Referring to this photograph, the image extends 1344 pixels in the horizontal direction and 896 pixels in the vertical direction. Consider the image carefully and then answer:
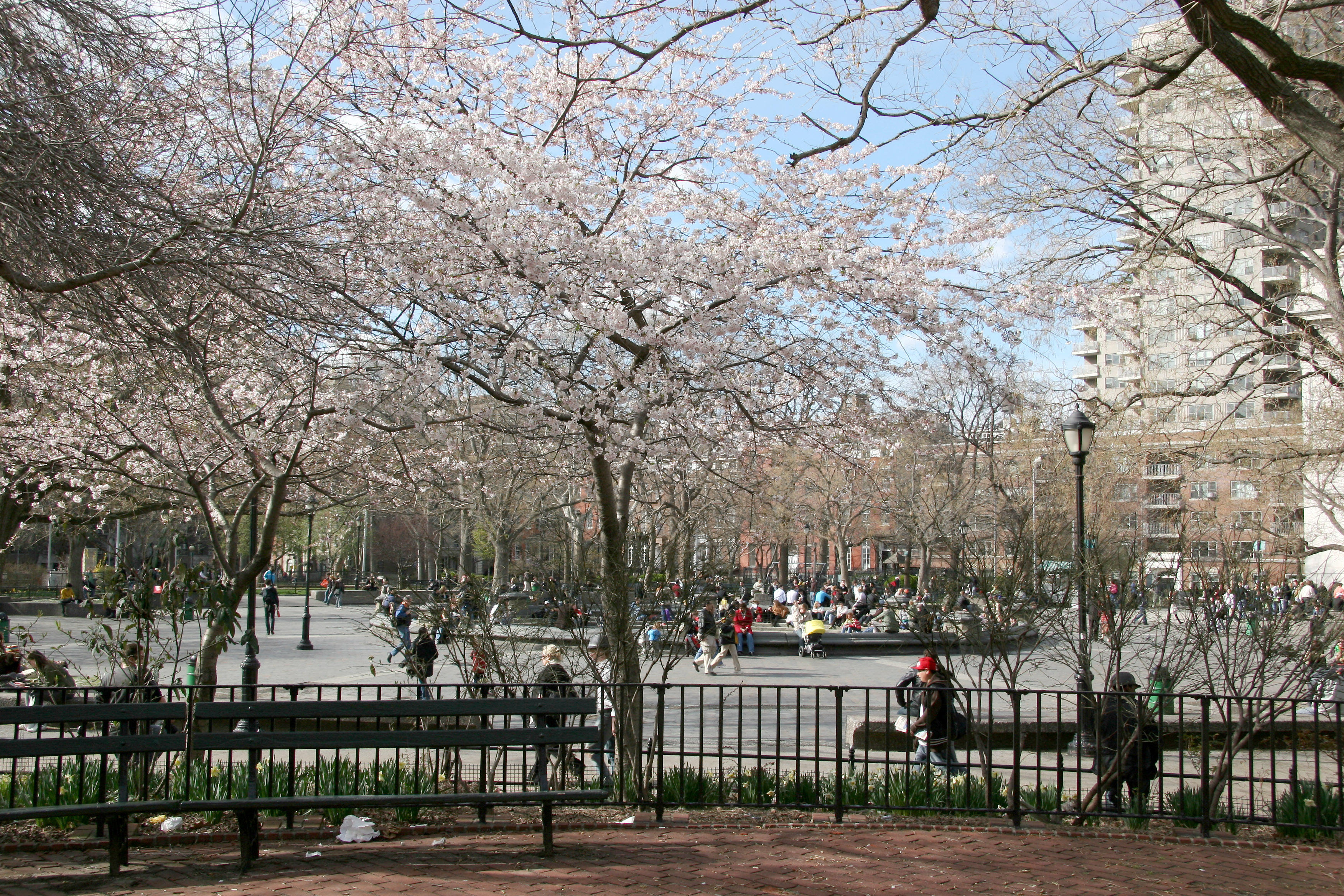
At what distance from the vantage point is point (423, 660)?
497 inches

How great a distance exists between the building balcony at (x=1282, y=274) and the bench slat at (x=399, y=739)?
1633cm

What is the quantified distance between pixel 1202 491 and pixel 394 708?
37.7 metres

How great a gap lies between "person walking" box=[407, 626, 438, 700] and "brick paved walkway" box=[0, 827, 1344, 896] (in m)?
1.42

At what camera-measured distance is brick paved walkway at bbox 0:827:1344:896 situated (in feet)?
15.9

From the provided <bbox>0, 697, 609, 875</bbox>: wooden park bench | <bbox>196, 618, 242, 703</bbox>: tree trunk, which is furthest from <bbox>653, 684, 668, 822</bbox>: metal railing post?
<bbox>196, 618, 242, 703</bbox>: tree trunk

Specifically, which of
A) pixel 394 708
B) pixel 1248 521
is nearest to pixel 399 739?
pixel 394 708

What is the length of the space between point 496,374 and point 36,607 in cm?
3464

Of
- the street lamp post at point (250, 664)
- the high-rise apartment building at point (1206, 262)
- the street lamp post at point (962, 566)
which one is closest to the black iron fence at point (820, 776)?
the street lamp post at point (250, 664)

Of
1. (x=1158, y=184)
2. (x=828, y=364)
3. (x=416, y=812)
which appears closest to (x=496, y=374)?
(x=828, y=364)

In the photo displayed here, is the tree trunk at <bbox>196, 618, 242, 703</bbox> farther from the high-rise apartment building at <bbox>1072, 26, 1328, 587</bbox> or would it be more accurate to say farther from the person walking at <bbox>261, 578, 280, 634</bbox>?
the person walking at <bbox>261, 578, 280, 634</bbox>

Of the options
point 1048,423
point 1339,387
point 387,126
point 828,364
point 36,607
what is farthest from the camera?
point 1048,423

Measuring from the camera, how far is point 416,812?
605 centimetres

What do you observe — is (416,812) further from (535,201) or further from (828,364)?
(828,364)

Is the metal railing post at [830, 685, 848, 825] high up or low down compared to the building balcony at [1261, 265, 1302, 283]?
down
